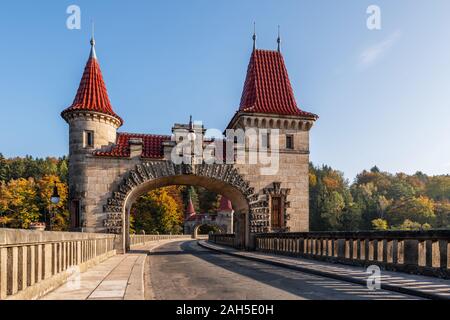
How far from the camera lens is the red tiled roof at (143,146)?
24.5m

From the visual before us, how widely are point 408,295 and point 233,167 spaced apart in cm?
1834

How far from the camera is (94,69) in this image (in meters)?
26.5

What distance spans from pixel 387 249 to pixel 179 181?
17.9 metres

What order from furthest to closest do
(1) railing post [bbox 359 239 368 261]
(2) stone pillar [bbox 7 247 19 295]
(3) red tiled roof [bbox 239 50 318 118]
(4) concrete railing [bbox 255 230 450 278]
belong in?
(3) red tiled roof [bbox 239 50 318 118] < (1) railing post [bbox 359 239 368 261] < (4) concrete railing [bbox 255 230 450 278] < (2) stone pillar [bbox 7 247 19 295]

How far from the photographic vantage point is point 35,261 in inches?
280

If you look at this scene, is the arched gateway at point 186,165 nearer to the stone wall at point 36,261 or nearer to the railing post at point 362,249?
the stone wall at point 36,261

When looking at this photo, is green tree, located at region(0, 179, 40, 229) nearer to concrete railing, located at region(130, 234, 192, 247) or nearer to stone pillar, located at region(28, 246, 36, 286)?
concrete railing, located at region(130, 234, 192, 247)

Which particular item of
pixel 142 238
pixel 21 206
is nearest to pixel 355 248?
pixel 142 238

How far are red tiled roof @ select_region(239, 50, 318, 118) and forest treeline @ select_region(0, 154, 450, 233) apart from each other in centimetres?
4331

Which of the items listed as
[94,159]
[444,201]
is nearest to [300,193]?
[94,159]

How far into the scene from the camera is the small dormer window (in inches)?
947

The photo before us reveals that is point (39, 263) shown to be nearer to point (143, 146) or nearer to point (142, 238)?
point (143, 146)

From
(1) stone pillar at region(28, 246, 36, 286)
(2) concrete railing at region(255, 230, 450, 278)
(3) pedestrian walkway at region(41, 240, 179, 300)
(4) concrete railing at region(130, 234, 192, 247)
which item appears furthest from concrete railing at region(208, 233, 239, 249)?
(1) stone pillar at region(28, 246, 36, 286)

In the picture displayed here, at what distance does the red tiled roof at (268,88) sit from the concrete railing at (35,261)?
1748cm
